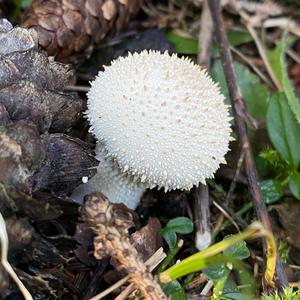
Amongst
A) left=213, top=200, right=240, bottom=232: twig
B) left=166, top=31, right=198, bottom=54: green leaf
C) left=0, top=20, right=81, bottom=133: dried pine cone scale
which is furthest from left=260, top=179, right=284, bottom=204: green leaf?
left=0, top=20, right=81, bottom=133: dried pine cone scale

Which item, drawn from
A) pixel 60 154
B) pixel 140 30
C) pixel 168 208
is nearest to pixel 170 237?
pixel 168 208

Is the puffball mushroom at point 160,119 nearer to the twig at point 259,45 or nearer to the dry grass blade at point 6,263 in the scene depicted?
the dry grass blade at point 6,263

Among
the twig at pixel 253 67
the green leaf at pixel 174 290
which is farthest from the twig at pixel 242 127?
the green leaf at pixel 174 290

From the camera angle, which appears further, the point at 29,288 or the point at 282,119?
the point at 282,119

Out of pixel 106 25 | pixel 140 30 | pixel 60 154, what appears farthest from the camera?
pixel 140 30

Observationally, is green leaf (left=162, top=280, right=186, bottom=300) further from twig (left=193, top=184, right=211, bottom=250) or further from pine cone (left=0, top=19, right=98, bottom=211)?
pine cone (left=0, top=19, right=98, bottom=211)

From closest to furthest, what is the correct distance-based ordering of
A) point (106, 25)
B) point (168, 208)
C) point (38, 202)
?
point (38, 202), point (168, 208), point (106, 25)

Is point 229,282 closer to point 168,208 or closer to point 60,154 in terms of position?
point 168,208

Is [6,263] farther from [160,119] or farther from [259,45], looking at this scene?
[259,45]
